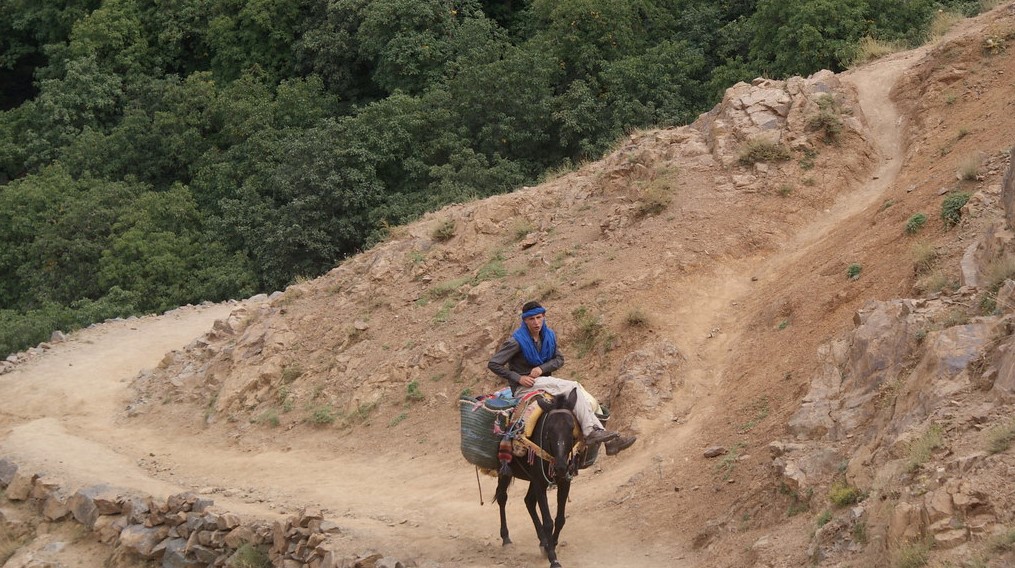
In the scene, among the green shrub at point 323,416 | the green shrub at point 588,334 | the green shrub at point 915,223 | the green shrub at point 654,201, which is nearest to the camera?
the green shrub at point 915,223

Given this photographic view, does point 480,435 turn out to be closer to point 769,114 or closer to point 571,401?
point 571,401

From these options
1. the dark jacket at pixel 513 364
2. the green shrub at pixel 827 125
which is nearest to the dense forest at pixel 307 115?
the green shrub at pixel 827 125

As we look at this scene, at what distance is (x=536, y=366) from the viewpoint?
10.1m

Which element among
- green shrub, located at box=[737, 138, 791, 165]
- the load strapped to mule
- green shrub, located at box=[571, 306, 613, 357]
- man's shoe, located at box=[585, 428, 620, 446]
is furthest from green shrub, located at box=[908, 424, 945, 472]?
green shrub, located at box=[737, 138, 791, 165]

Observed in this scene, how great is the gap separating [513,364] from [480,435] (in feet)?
2.23

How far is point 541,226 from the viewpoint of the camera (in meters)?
18.0

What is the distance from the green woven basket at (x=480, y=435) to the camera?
9945 mm

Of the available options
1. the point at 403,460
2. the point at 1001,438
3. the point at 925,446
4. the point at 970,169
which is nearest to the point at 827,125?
Result: the point at 970,169

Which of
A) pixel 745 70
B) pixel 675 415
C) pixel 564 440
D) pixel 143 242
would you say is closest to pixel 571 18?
pixel 745 70

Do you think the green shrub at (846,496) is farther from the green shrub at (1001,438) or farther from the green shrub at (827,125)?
the green shrub at (827,125)

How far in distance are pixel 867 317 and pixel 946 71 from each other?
8.25m

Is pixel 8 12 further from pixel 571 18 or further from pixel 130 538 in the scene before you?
pixel 130 538

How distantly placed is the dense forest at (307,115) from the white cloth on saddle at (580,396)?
13656mm

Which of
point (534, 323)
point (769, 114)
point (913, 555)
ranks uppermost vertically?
point (534, 323)
